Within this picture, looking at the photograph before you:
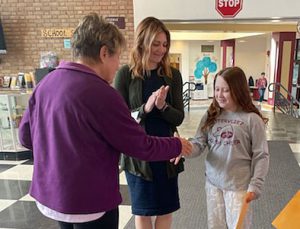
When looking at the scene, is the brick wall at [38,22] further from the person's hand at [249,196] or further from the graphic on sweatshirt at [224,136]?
the person's hand at [249,196]

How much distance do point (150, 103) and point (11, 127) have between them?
353 centimetres

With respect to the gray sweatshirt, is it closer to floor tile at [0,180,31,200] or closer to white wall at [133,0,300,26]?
floor tile at [0,180,31,200]

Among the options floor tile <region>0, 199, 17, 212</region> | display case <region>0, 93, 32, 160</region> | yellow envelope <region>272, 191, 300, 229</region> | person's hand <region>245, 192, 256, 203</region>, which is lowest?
floor tile <region>0, 199, 17, 212</region>

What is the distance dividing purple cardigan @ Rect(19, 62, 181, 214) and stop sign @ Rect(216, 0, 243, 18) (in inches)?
165

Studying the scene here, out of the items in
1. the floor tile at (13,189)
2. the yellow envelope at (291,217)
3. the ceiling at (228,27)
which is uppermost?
the ceiling at (228,27)

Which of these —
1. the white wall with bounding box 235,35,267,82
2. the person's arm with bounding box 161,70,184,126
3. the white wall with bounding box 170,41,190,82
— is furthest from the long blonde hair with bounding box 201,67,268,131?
the white wall with bounding box 235,35,267,82

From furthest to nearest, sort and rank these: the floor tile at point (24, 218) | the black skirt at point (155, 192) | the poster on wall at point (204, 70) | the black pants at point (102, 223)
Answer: the poster on wall at point (204, 70) → the floor tile at point (24, 218) → the black skirt at point (155, 192) → the black pants at point (102, 223)

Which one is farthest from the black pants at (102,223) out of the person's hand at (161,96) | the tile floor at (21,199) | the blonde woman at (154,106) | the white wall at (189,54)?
the white wall at (189,54)

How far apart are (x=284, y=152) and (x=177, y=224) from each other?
2.76m

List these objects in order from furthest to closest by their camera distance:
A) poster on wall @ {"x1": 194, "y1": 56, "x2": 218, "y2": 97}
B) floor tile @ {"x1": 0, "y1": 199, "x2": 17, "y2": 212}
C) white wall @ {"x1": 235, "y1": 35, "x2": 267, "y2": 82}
→ poster on wall @ {"x1": 194, "y1": 56, "x2": 218, "y2": 97}
white wall @ {"x1": 235, "y1": 35, "x2": 267, "y2": 82}
floor tile @ {"x1": 0, "y1": 199, "x2": 17, "y2": 212}

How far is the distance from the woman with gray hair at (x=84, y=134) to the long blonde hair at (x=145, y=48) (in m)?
0.46

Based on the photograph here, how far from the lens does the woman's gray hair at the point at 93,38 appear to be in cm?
101

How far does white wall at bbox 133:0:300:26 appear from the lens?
4.55m

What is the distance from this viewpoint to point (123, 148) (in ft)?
3.38
